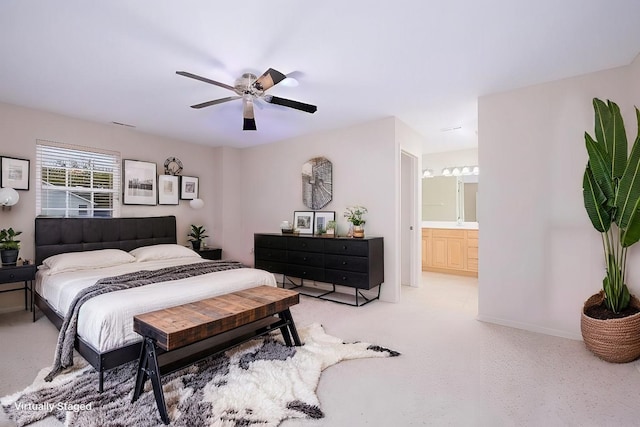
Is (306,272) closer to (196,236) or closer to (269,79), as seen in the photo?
(196,236)

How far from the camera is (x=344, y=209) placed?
4488 mm

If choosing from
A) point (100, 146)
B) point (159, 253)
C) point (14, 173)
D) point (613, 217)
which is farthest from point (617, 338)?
point (14, 173)

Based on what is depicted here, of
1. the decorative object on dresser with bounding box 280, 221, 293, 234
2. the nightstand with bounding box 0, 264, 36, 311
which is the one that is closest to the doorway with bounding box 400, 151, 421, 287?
the decorative object on dresser with bounding box 280, 221, 293, 234

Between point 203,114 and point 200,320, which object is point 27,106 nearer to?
point 203,114

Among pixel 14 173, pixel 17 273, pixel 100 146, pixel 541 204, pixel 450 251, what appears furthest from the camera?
pixel 450 251

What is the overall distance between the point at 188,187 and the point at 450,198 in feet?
16.4

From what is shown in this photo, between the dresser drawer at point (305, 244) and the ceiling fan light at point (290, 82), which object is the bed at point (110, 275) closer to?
the dresser drawer at point (305, 244)

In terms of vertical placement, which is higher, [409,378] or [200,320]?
[200,320]

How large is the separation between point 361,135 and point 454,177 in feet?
9.11

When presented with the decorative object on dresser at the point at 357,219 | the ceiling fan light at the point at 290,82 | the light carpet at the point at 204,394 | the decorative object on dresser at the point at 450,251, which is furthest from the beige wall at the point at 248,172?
the light carpet at the point at 204,394

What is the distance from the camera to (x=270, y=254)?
186 inches

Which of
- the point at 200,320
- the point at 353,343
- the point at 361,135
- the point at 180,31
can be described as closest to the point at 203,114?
the point at 180,31

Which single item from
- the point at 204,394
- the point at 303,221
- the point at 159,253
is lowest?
the point at 204,394

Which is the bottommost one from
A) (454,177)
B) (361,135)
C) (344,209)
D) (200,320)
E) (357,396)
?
(357,396)
